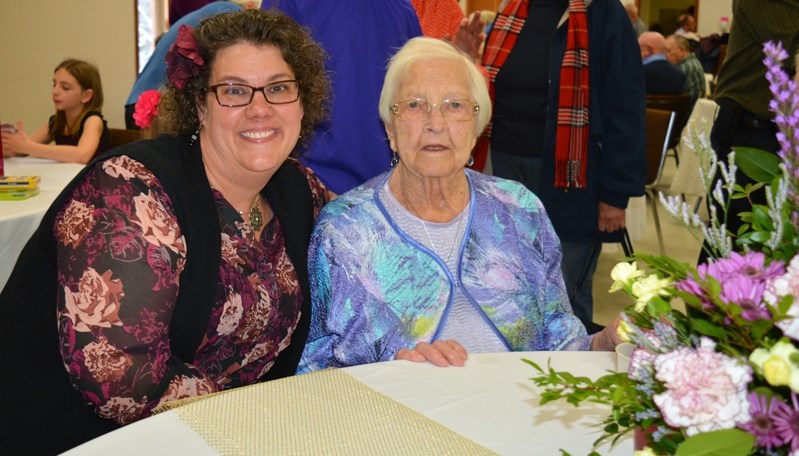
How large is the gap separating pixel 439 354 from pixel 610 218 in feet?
6.57

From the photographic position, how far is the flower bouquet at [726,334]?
676 mm

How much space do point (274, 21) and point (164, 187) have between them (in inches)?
19.5

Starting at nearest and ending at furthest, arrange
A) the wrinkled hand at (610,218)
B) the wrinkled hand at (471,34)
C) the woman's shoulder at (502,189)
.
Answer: the woman's shoulder at (502,189), the wrinkled hand at (471,34), the wrinkled hand at (610,218)

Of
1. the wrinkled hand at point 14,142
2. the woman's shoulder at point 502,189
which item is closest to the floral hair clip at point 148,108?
the woman's shoulder at point 502,189

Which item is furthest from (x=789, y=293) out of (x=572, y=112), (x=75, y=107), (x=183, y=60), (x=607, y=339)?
(x=75, y=107)

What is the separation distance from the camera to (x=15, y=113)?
24.6ft

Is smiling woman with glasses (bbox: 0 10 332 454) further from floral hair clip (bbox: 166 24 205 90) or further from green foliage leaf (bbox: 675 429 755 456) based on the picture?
green foliage leaf (bbox: 675 429 755 456)

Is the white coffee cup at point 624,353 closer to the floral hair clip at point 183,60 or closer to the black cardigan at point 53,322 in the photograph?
the black cardigan at point 53,322

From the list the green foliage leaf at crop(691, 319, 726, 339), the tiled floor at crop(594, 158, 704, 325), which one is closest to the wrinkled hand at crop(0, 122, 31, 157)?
the tiled floor at crop(594, 158, 704, 325)

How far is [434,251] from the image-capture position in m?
2.03

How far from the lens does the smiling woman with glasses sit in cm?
152

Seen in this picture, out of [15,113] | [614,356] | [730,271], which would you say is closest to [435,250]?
[614,356]

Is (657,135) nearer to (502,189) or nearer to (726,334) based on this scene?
(502,189)

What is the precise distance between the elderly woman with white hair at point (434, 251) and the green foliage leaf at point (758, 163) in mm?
958
